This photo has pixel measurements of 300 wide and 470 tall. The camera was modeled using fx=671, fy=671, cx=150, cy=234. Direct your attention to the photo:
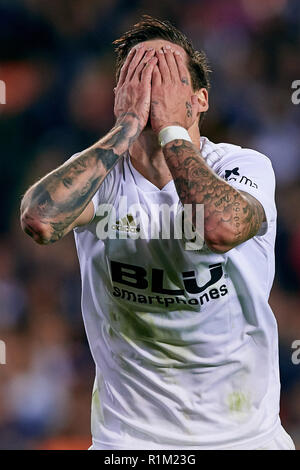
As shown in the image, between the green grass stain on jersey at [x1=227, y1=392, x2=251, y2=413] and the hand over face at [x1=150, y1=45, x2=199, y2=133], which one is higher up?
the hand over face at [x1=150, y1=45, x2=199, y2=133]

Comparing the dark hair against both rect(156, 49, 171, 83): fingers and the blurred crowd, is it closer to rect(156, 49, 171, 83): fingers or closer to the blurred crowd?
rect(156, 49, 171, 83): fingers

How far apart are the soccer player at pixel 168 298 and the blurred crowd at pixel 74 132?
2001 millimetres

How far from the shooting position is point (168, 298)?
2.62m

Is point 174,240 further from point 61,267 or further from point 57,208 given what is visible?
point 61,267

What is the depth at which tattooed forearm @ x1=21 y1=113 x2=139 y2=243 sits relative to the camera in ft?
7.61

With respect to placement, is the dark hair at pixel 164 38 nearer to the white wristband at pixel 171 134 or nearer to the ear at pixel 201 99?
the ear at pixel 201 99

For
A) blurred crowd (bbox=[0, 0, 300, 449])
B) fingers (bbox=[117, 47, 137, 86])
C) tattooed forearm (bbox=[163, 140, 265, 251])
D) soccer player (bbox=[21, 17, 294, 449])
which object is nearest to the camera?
tattooed forearm (bbox=[163, 140, 265, 251])

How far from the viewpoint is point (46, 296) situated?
16.3ft

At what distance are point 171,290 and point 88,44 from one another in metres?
3.30

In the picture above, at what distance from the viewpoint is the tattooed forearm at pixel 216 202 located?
2268 mm

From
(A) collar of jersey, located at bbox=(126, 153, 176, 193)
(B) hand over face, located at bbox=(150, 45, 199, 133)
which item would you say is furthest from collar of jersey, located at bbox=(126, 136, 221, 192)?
(B) hand over face, located at bbox=(150, 45, 199, 133)

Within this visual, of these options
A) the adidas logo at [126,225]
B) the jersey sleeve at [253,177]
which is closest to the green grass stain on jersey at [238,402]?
the jersey sleeve at [253,177]

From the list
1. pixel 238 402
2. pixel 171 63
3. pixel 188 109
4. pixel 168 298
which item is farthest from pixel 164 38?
pixel 238 402
